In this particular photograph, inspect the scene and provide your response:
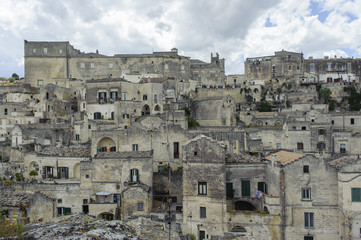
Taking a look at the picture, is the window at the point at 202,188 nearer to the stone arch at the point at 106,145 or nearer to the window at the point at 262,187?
the window at the point at 262,187

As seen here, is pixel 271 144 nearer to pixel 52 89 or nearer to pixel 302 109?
pixel 302 109

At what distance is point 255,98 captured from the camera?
67000 mm

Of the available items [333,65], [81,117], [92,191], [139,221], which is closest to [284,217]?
[139,221]

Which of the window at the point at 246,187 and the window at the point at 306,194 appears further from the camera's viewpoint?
the window at the point at 246,187

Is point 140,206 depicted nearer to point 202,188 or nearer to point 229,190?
point 202,188

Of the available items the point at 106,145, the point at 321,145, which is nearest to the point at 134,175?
the point at 106,145

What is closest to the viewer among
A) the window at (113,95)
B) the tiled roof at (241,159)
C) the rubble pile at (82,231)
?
the rubble pile at (82,231)

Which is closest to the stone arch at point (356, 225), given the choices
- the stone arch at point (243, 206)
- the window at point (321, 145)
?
the stone arch at point (243, 206)

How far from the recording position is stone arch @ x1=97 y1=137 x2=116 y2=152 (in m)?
34.6

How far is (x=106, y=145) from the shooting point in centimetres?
3484

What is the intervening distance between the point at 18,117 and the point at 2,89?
52.7 ft

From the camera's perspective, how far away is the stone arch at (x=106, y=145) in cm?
3456

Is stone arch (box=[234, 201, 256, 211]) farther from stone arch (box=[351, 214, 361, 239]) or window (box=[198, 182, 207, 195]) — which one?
stone arch (box=[351, 214, 361, 239])

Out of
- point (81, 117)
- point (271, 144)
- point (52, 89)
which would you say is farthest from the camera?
point (52, 89)
